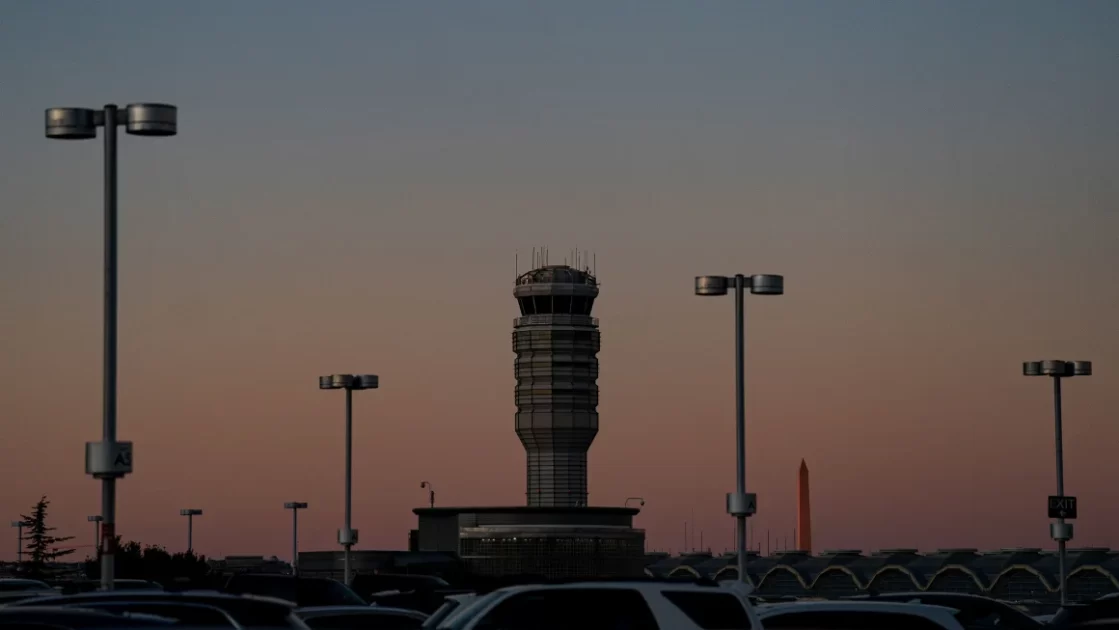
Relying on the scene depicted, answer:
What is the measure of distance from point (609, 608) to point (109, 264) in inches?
525

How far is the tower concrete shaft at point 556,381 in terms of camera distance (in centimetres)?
18000

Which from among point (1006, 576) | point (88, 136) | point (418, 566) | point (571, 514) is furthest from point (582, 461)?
point (88, 136)

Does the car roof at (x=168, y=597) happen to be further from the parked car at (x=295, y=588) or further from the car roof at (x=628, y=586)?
the parked car at (x=295, y=588)

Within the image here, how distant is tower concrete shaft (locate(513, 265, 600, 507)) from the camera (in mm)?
180000

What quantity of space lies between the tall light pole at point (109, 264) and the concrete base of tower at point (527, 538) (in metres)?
128

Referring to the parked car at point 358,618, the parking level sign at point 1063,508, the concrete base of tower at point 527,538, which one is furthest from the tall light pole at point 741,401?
the concrete base of tower at point 527,538

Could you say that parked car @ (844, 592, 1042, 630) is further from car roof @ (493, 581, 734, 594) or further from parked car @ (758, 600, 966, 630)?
car roof @ (493, 581, 734, 594)

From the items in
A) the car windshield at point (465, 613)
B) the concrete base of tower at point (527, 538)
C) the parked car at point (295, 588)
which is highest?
the car windshield at point (465, 613)

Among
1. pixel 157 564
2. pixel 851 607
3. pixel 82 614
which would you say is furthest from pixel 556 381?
pixel 82 614

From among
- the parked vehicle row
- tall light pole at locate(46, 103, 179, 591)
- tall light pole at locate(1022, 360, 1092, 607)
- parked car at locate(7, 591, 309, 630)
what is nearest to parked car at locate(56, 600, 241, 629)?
the parked vehicle row

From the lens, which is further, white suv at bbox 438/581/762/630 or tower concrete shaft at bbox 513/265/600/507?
tower concrete shaft at bbox 513/265/600/507

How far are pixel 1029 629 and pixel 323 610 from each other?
32.6 ft

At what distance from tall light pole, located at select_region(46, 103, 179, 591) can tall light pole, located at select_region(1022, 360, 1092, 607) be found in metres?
34.9

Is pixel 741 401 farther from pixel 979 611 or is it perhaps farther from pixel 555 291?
pixel 555 291
